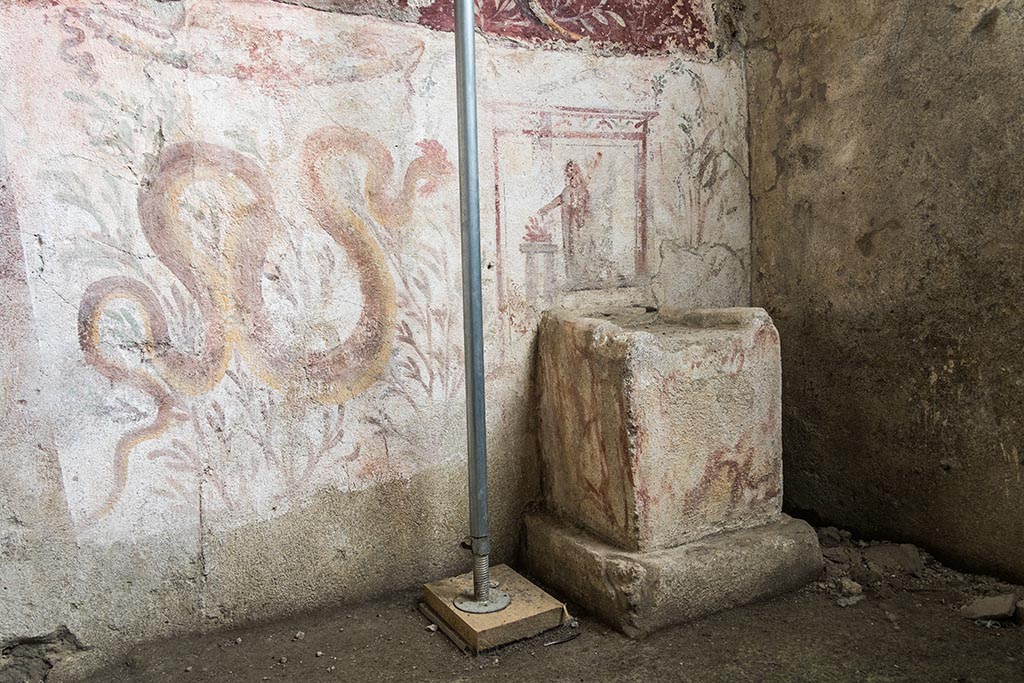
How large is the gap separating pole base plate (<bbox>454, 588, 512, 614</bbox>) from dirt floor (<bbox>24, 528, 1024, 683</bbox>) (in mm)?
91

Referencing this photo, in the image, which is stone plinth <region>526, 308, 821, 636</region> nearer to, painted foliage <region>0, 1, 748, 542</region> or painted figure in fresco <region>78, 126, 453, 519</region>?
painted foliage <region>0, 1, 748, 542</region>

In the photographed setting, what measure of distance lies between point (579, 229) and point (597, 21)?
1.93ft

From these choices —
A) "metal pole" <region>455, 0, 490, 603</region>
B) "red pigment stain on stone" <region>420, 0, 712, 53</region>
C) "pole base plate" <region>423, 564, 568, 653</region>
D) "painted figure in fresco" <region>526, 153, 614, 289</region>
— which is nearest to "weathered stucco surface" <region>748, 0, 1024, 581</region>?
"red pigment stain on stone" <region>420, 0, 712, 53</region>

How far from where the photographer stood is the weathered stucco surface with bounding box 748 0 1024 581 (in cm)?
179

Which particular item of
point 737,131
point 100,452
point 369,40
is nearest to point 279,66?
point 369,40

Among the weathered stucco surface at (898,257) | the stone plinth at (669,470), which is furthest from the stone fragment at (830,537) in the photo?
the stone plinth at (669,470)

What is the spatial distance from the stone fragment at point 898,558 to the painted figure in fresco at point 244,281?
142cm

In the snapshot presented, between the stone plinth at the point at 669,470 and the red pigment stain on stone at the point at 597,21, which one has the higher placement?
the red pigment stain on stone at the point at 597,21

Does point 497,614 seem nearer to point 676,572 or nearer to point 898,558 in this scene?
point 676,572

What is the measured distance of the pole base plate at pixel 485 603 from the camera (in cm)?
179

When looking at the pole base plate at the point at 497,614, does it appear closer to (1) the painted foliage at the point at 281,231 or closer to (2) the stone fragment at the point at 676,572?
(2) the stone fragment at the point at 676,572

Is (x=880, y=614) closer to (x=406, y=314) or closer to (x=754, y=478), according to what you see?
(x=754, y=478)

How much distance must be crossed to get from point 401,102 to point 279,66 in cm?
30

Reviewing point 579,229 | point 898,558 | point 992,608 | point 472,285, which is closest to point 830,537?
point 898,558
